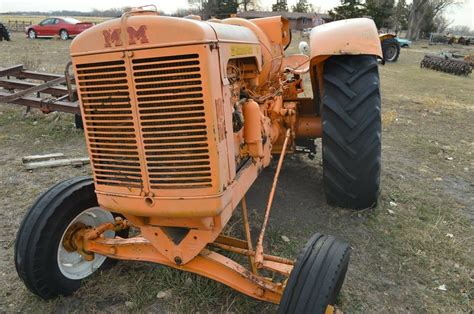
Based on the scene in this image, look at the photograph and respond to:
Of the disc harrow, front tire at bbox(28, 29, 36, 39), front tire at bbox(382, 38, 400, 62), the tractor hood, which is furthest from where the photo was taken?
front tire at bbox(28, 29, 36, 39)

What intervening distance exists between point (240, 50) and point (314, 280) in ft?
4.62

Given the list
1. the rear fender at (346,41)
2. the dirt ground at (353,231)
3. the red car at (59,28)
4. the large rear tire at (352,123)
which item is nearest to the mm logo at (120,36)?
the dirt ground at (353,231)

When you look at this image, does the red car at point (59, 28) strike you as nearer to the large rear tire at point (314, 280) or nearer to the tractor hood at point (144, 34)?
the tractor hood at point (144, 34)

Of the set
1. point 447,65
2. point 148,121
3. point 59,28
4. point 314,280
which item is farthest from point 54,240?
point 59,28

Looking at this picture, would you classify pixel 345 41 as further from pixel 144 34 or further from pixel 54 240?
pixel 54 240

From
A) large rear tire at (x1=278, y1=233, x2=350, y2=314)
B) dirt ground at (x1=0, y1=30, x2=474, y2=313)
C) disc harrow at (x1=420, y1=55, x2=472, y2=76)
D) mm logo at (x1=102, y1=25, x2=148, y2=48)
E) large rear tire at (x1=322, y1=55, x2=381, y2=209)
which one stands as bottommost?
dirt ground at (x1=0, y1=30, x2=474, y2=313)

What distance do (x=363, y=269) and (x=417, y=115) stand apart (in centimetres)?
611

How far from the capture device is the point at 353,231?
3480 millimetres

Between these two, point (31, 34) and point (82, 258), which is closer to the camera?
point (82, 258)

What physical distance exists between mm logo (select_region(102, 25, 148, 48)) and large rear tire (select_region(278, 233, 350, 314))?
1354 mm

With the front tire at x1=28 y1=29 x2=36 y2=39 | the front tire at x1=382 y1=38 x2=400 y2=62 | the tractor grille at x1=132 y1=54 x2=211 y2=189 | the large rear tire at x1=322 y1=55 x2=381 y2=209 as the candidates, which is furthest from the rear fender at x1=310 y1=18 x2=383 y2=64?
the front tire at x1=28 y1=29 x2=36 y2=39

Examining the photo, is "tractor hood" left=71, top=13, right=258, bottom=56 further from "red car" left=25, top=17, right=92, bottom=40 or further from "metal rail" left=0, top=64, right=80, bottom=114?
"red car" left=25, top=17, right=92, bottom=40

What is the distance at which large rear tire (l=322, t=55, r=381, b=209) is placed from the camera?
10.8ft

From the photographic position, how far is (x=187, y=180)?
1.99 meters
